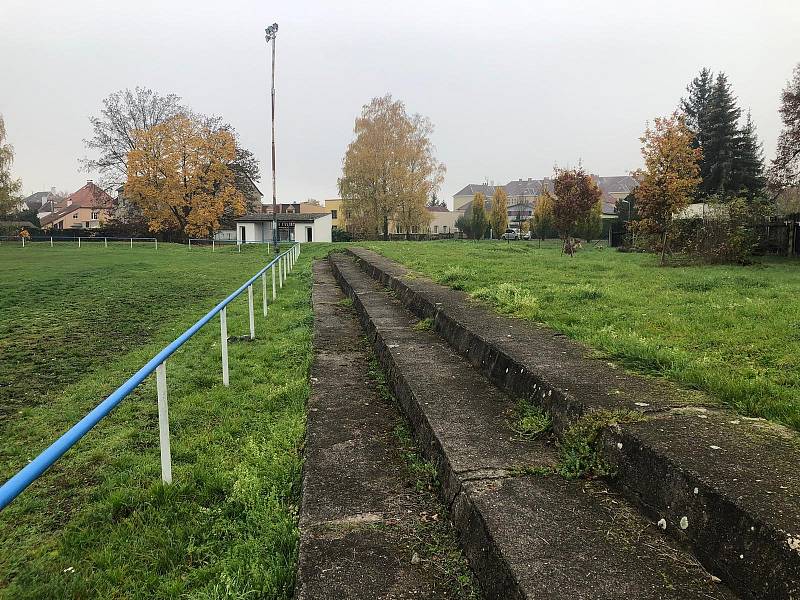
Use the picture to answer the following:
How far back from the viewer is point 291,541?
91.7 inches

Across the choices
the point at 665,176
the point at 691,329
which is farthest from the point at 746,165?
the point at 691,329

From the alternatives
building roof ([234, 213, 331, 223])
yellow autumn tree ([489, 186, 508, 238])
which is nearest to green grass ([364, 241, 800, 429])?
yellow autumn tree ([489, 186, 508, 238])

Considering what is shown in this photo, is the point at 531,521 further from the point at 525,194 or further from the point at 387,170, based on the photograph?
the point at 525,194

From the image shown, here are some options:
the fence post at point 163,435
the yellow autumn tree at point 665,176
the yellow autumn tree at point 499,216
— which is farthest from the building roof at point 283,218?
the fence post at point 163,435

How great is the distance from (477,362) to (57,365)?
532 centimetres

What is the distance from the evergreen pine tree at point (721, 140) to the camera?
3228cm

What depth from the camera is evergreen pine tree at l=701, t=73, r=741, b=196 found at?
3228 cm

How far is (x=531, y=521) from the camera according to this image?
2.05 m

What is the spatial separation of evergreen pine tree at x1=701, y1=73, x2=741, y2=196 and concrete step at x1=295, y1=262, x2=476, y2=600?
115 ft

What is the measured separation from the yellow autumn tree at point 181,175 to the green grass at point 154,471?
1522 inches

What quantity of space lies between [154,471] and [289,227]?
51.4 m

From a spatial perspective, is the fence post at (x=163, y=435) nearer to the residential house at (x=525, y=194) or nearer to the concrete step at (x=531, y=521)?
the concrete step at (x=531, y=521)

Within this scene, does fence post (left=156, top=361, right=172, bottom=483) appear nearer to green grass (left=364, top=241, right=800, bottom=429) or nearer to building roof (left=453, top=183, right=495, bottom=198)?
green grass (left=364, top=241, right=800, bottom=429)

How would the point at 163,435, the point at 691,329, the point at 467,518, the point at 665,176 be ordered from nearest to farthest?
the point at 467,518 < the point at 163,435 < the point at 691,329 < the point at 665,176
